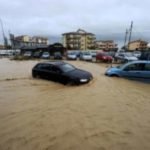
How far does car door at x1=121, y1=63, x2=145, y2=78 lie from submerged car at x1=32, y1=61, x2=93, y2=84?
2496mm

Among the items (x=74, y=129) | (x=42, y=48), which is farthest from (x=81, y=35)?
(x=74, y=129)

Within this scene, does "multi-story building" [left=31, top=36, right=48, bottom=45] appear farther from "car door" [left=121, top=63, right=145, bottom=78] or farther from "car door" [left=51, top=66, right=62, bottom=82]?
"car door" [left=121, top=63, right=145, bottom=78]

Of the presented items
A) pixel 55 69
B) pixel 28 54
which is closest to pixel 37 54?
pixel 28 54

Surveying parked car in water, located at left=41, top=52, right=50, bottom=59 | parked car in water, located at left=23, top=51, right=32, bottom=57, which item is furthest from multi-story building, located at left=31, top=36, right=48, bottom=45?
parked car in water, located at left=41, top=52, right=50, bottom=59

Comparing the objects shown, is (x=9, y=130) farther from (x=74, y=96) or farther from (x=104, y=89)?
(x=104, y=89)

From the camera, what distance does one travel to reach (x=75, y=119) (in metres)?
6.98

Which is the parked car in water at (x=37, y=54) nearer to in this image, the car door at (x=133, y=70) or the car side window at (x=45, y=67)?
→ the car side window at (x=45, y=67)

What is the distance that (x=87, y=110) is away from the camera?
26.1ft

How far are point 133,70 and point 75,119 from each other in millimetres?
8276

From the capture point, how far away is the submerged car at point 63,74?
12.6 m

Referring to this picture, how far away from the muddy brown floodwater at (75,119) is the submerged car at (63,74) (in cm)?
80

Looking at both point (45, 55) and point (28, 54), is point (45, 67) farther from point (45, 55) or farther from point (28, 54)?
point (28, 54)

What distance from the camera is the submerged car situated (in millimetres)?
12617

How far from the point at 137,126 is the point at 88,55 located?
2905 centimetres
